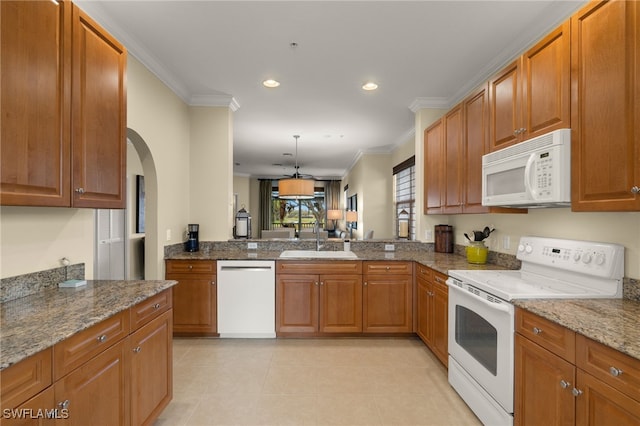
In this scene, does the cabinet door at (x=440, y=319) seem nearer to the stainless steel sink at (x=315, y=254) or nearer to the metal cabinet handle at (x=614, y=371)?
the stainless steel sink at (x=315, y=254)

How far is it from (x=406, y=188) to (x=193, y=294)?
4.01 metres

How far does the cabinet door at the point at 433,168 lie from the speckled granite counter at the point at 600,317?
1764 mm

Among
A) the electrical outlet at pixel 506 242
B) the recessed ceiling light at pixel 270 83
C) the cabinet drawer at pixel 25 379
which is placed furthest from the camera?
the recessed ceiling light at pixel 270 83

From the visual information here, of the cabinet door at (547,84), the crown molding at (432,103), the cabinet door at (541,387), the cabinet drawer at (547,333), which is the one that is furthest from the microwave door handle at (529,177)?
the crown molding at (432,103)

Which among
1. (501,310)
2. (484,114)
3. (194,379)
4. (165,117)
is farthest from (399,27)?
(194,379)

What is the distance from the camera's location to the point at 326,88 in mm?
3395

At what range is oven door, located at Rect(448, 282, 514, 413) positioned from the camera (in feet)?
5.62

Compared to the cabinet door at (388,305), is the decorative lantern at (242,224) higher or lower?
higher

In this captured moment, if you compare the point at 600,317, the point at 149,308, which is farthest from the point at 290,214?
the point at 600,317

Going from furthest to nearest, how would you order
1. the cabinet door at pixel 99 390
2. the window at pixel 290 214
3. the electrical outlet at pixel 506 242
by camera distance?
the window at pixel 290 214, the electrical outlet at pixel 506 242, the cabinet door at pixel 99 390

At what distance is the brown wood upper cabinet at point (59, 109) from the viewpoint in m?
1.26

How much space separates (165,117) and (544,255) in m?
3.46

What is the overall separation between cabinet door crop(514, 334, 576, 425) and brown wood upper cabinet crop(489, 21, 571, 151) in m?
1.21

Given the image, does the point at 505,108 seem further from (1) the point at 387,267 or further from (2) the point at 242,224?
(2) the point at 242,224
